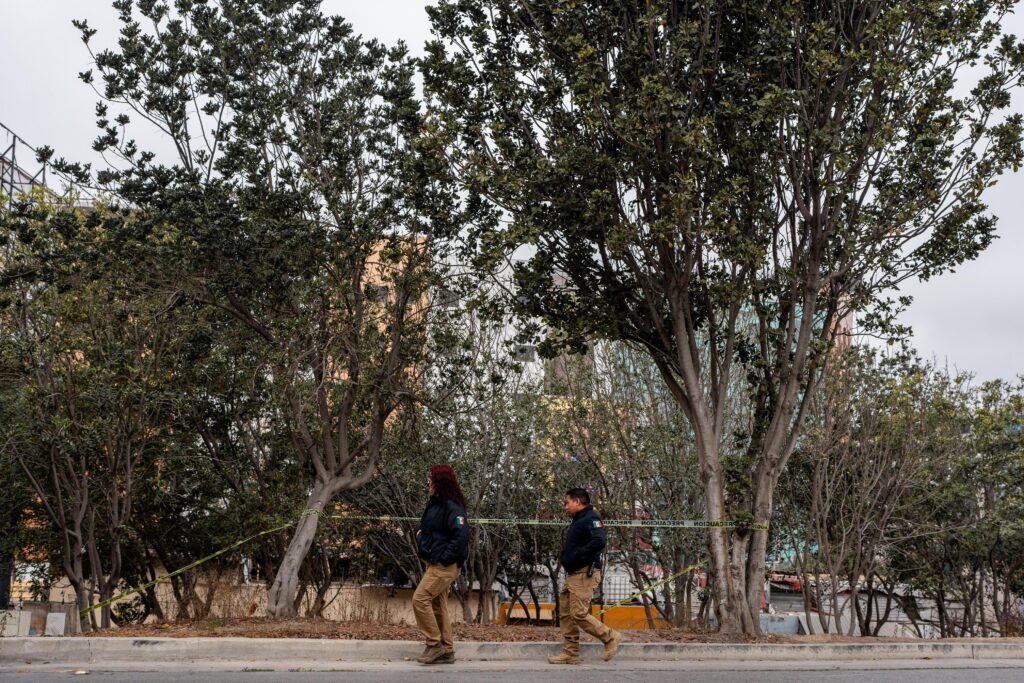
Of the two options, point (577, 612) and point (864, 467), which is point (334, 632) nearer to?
point (577, 612)

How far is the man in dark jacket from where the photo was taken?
364 inches

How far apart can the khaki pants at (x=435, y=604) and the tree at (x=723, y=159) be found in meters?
3.75

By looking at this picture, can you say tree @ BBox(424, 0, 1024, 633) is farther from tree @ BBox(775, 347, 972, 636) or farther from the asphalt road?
tree @ BBox(775, 347, 972, 636)

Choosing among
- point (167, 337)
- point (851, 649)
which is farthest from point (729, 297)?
point (167, 337)

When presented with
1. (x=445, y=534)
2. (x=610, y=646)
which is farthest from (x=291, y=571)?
(x=610, y=646)

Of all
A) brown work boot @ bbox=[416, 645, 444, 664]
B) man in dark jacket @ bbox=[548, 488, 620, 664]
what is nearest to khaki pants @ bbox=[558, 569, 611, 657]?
man in dark jacket @ bbox=[548, 488, 620, 664]

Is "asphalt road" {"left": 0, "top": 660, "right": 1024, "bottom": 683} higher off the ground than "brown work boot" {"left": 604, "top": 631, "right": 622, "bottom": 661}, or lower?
lower

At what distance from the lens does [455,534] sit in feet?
29.5

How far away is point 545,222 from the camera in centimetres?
1191

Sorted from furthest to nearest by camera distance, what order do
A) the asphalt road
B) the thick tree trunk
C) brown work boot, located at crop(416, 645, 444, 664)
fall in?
1. the thick tree trunk
2. brown work boot, located at crop(416, 645, 444, 664)
3. the asphalt road

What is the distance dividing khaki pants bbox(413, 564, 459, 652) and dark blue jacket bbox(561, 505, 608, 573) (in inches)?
43.1

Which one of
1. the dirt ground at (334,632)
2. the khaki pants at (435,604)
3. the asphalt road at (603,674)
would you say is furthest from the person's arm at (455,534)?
the dirt ground at (334,632)

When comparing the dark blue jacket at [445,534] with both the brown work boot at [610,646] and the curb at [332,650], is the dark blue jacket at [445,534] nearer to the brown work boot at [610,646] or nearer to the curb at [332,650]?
the curb at [332,650]

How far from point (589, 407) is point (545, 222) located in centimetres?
986
